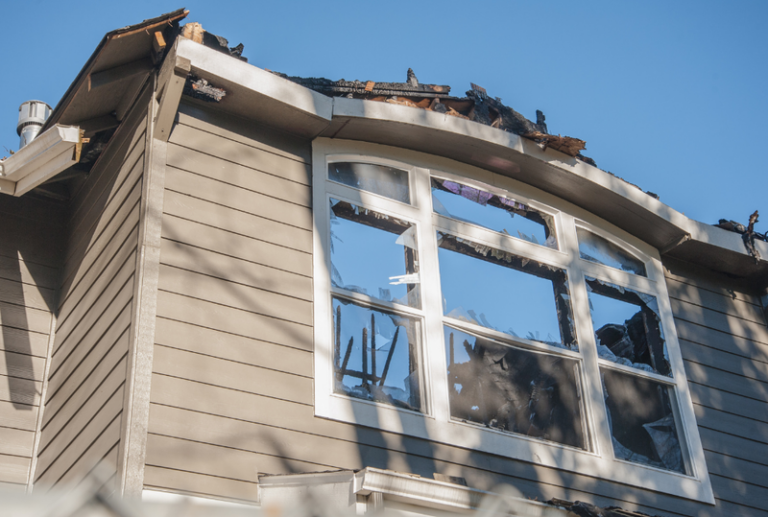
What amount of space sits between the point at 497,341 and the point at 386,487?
1930mm

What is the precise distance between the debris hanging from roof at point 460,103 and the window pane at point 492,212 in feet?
1.80

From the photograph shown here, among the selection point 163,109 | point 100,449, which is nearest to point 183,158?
point 163,109

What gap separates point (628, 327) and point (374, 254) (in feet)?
7.61

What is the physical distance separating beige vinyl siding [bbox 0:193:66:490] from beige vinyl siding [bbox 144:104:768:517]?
62.2 inches

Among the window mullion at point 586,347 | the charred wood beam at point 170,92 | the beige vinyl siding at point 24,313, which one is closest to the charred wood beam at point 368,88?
the charred wood beam at point 170,92

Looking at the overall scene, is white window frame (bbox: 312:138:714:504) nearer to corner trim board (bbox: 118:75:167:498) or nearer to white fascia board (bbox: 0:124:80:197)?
corner trim board (bbox: 118:75:167:498)

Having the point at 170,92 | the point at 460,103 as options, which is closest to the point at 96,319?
the point at 170,92

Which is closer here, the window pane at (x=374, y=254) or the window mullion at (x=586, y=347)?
the window pane at (x=374, y=254)

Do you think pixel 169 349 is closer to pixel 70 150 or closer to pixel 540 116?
pixel 70 150

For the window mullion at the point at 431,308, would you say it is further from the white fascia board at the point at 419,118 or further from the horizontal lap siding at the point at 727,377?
the horizontal lap siding at the point at 727,377

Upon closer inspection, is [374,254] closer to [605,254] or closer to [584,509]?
[584,509]

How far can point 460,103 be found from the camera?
255 inches

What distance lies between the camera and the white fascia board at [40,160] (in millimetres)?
4910

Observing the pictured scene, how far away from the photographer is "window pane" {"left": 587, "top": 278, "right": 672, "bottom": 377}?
624 cm
